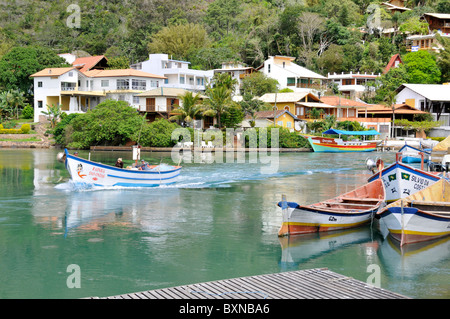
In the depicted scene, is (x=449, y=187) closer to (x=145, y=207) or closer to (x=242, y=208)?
(x=242, y=208)

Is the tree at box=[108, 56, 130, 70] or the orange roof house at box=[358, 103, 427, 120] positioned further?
the tree at box=[108, 56, 130, 70]

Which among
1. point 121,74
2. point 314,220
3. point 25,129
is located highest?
point 121,74

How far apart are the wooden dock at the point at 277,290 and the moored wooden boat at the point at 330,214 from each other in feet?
Result: 17.8

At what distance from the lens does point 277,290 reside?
10555 mm

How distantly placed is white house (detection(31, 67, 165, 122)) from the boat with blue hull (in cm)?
3865

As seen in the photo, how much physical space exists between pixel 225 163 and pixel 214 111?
16299mm

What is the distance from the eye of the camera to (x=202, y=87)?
234 ft

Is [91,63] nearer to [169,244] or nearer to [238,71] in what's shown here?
[238,71]

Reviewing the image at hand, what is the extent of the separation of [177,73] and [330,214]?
54590mm

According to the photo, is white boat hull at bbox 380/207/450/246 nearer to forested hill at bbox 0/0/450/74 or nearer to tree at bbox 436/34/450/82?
tree at bbox 436/34/450/82

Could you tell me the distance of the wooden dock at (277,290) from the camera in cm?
1013

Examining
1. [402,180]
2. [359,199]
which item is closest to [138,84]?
[402,180]

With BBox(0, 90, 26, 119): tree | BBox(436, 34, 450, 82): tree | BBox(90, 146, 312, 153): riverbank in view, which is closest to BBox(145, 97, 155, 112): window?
BBox(90, 146, 312, 153): riverbank

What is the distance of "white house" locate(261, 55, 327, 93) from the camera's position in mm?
74125
